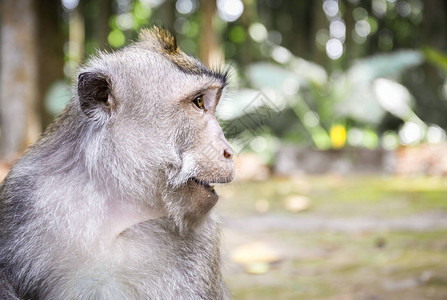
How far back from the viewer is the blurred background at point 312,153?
11.2ft

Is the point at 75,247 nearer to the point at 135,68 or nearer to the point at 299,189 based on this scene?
the point at 135,68

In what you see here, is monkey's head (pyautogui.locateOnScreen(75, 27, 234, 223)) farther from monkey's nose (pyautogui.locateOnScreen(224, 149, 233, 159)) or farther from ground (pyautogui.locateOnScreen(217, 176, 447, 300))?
ground (pyautogui.locateOnScreen(217, 176, 447, 300))

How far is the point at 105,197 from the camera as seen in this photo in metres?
2.15

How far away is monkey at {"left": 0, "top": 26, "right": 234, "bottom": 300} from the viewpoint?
203 centimetres

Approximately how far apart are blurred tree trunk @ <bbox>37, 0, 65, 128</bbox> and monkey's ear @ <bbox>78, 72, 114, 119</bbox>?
24.7ft

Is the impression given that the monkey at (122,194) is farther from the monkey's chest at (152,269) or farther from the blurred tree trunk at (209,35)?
the blurred tree trunk at (209,35)

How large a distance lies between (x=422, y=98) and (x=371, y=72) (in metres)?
2.89

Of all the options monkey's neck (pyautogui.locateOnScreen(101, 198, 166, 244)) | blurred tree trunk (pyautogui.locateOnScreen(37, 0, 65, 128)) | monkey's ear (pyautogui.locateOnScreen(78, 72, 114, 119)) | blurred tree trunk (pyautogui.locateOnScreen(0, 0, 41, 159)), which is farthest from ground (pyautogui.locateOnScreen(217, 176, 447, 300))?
blurred tree trunk (pyautogui.locateOnScreen(37, 0, 65, 128))

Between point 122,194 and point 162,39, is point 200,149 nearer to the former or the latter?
point 122,194

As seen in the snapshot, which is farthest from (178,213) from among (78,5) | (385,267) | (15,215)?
(78,5)

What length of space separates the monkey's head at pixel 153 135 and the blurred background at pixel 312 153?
39 centimetres

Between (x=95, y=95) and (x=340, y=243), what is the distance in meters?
2.81

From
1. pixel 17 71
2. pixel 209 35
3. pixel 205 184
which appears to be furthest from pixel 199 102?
pixel 17 71

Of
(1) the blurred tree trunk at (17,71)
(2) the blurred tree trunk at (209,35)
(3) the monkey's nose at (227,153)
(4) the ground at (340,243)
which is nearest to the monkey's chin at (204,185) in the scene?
(3) the monkey's nose at (227,153)
